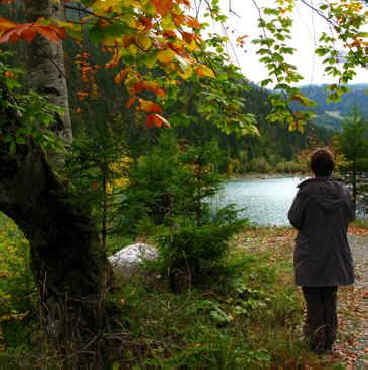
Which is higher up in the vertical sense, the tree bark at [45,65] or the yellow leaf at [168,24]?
the tree bark at [45,65]

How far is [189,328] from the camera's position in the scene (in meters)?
3.06

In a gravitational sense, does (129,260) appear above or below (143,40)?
below

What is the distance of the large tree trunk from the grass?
0.23 meters

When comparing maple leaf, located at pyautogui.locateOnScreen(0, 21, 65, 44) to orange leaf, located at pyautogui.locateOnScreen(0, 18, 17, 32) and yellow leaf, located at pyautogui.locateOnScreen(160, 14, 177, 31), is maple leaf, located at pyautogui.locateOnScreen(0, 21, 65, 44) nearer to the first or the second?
orange leaf, located at pyautogui.locateOnScreen(0, 18, 17, 32)

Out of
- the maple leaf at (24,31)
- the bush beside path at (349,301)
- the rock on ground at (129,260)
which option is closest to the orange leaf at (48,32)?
the maple leaf at (24,31)

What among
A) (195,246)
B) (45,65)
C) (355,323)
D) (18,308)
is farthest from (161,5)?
(355,323)

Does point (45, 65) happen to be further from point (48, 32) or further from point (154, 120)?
point (48, 32)

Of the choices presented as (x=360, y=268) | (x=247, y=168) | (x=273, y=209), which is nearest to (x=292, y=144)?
(x=247, y=168)

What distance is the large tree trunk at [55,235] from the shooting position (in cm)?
268

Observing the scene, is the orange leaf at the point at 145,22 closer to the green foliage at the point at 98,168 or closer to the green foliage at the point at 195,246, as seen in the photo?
the green foliage at the point at 98,168

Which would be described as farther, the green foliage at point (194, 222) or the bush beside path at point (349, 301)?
the green foliage at point (194, 222)

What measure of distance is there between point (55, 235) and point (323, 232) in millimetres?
2298

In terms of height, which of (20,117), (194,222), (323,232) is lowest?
(194,222)

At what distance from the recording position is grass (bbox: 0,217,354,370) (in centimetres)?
283
